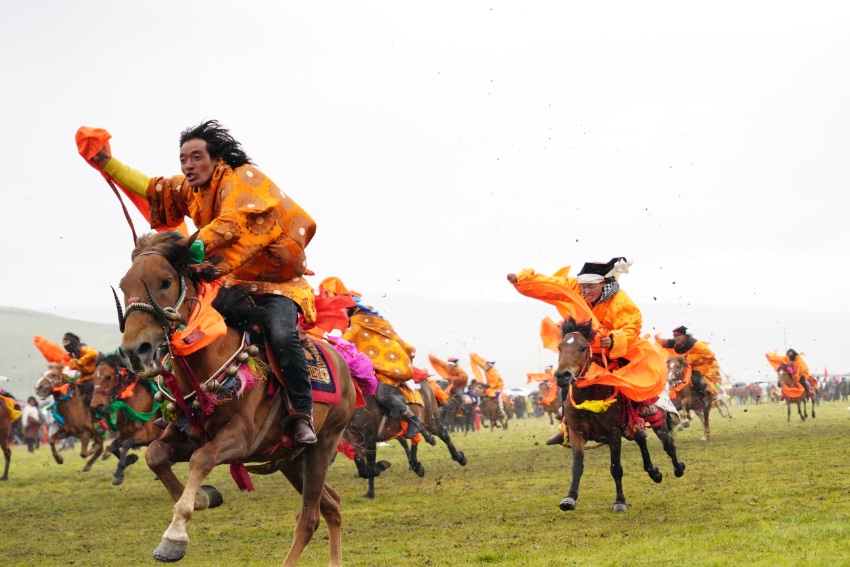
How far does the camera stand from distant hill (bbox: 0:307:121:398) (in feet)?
484

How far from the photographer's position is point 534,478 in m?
17.1

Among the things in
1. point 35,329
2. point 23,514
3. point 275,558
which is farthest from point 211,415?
point 35,329

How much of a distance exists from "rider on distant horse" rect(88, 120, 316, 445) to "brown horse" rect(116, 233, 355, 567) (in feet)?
0.57

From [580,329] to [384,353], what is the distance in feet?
18.1

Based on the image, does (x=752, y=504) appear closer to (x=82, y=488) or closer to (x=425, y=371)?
(x=425, y=371)

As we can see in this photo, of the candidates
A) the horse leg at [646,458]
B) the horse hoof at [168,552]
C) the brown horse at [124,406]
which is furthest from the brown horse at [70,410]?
the horse hoof at [168,552]

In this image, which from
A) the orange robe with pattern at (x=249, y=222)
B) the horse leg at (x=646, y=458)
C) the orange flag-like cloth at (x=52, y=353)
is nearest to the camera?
the orange robe with pattern at (x=249, y=222)

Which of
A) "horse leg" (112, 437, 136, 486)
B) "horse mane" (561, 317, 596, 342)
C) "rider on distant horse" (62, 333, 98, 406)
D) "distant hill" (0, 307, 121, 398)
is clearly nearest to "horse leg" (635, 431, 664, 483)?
"horse mane" (561, 317, 596, 342)

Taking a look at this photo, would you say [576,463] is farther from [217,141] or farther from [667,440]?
[217,141]

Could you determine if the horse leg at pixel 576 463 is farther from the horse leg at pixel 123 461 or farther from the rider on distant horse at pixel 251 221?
the horse leg at pixel 123 461

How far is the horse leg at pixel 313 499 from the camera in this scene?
26.5 ft

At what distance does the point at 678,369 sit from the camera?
83.8 ft

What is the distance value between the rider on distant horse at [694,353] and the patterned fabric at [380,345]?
9930 mm

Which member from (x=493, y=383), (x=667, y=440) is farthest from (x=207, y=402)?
(x=493, y=383)
